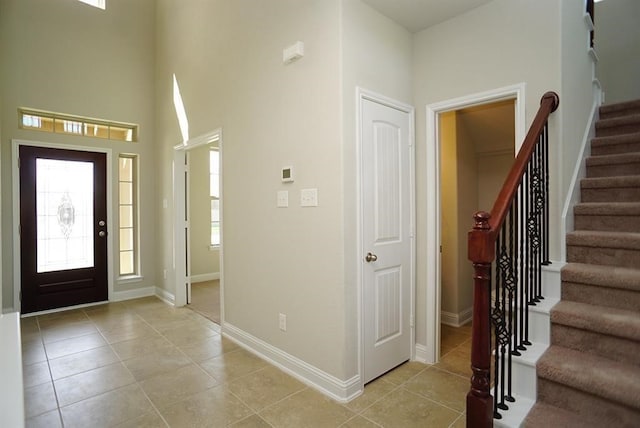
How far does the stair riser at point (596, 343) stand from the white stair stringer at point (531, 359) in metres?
0.05

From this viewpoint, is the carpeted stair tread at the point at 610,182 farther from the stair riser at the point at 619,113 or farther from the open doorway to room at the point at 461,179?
the open doorway to room at the point at 461,179

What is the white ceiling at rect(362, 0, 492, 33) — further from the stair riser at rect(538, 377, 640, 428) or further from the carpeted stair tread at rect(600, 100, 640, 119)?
the stair riser at rect(538, 377, 640, 428)

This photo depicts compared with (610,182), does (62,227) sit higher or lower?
lower

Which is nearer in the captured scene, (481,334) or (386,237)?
(481,334)

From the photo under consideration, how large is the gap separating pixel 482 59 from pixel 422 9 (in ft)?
1.95

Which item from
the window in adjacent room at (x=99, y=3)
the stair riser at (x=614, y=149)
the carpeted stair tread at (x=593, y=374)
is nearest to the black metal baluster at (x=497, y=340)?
the carpeted stair tread at (x=593, y=374)

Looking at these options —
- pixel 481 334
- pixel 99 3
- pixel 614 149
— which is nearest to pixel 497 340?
pixel 481 334

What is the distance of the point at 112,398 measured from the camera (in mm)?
2338

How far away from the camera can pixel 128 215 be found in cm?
510

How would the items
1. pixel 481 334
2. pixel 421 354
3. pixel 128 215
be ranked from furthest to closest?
pixel 128 215
pixel 421 354
pixel 481 334

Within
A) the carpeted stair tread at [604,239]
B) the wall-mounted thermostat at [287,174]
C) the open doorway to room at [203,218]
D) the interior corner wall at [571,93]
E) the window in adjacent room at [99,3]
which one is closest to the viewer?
the carpeted stair tread at [604,239]

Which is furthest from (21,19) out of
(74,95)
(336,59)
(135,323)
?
(336,59)

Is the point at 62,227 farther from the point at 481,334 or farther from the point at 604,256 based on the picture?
the point at 604,256

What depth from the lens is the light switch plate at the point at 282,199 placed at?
106 inches
